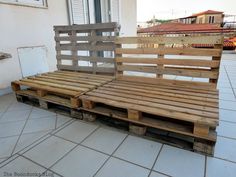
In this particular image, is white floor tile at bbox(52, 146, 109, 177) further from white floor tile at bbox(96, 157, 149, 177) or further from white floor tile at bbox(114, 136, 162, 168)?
white floor tile at bbox(114, 136, 162, 168)

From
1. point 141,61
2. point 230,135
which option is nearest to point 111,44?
point 141,61

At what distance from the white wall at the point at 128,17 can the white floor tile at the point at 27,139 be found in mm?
5489

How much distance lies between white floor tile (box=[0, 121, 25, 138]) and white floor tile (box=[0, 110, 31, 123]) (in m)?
0.10

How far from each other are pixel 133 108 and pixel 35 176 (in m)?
1.01

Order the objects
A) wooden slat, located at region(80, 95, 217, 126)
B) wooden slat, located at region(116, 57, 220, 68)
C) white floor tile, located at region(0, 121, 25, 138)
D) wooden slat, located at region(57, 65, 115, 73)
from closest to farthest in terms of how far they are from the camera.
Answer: wooden slat, located at region(80, 95, 217, 126), white floor tile, located at region(0, 121, 25, 138), wooden slat, located at region(116, 57, 220, 68), wooden slat, located at region(57, 65, 115, 73)

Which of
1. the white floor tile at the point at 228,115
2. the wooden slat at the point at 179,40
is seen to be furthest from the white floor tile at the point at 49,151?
the white floor tile at the point at 228,115

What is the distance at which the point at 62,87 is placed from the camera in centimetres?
246

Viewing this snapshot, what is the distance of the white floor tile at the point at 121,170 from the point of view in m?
1.38

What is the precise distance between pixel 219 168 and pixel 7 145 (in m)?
1.96

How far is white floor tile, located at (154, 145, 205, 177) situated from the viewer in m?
1.38

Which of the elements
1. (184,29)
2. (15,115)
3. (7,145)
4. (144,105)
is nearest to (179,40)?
(144,105)

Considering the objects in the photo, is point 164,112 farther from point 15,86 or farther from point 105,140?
point 15,86

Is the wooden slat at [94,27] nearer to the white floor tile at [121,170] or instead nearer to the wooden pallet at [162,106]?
the wooden pallet at [162,106]

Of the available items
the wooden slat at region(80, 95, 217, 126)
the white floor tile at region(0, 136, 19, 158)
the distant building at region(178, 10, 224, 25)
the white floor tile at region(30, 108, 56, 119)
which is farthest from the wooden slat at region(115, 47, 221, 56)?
the distant building at region(178, 10, 224, 25)
